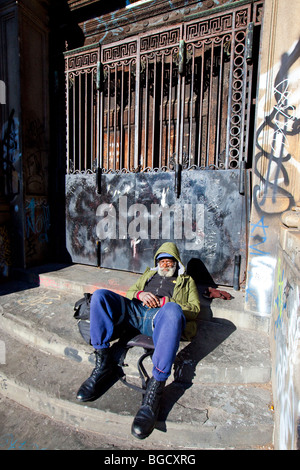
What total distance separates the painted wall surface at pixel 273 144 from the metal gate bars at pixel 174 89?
0.67m

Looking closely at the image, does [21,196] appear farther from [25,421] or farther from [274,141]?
[274,141]

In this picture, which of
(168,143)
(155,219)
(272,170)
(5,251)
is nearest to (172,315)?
(272,170)

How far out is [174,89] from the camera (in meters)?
4.95

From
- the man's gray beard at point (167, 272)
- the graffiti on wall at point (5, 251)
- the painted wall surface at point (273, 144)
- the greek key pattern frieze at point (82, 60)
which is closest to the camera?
the painted wall surface at point (273, 144)

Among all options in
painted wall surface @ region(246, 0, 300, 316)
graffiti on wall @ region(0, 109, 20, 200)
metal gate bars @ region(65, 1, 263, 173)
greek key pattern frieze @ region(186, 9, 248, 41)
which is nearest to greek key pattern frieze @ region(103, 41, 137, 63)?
metal gate bars @ region(65, 1, 263, 173)

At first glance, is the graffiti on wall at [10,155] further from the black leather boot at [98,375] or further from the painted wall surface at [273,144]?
Result: the painted wall surface at [273,144]

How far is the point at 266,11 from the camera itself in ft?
9.90

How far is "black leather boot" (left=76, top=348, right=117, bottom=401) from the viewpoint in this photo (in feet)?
7.69

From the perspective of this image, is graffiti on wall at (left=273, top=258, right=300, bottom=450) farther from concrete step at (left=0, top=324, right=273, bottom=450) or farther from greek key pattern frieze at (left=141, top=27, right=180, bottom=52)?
greek key pattern frieze at (left=141, top=27, right=180, bottom=52)

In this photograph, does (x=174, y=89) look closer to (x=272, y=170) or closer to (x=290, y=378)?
(x=272, y=170)

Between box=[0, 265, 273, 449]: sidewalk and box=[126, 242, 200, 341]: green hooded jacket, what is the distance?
25 cm

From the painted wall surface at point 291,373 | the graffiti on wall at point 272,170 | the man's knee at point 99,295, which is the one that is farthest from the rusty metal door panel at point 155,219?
the man's knee at point 99,295

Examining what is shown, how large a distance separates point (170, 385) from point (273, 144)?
270 cm

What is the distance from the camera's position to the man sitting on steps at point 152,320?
2.21 metres
